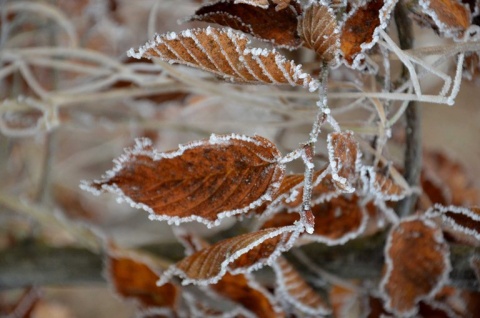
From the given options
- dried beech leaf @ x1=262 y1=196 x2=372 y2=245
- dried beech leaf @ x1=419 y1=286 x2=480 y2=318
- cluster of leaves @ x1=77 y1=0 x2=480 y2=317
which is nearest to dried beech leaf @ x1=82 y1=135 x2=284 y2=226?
cluster of leaves @ x1=77 y1=0 x2=480 y2=317

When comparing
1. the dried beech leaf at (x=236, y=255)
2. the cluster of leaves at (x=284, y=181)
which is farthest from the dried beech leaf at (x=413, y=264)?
the dried beech leaf at (x=236, y=255)

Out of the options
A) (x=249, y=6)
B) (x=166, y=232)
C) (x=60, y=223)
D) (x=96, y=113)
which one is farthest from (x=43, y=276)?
(x=166, y=232)

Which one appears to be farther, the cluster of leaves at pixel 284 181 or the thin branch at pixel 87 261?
the thin branch at pixel 87 261

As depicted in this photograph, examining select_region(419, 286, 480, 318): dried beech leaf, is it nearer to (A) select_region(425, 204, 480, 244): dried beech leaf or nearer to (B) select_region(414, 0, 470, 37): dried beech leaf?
(A) select_region(425, 204, 480, 244): dried beech leaf

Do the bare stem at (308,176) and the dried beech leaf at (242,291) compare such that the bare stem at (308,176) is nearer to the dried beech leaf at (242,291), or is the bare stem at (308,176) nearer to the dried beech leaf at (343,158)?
the dried beech leaf at (343,158)

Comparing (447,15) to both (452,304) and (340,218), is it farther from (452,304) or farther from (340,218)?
(452,304)

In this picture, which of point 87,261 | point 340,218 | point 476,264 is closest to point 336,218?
point 340,218
